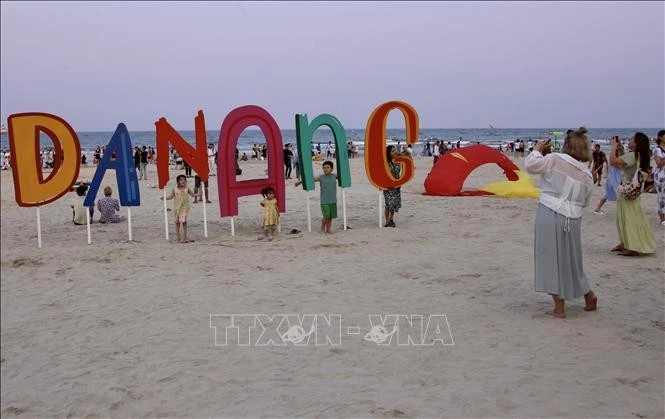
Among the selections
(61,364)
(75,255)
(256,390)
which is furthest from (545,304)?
(75,255)

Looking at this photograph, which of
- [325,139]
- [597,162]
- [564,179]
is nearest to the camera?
[564,179]

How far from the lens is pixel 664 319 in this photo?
20.3 feet

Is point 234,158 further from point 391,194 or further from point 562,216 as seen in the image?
point 562,216

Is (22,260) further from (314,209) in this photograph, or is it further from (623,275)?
(314,209)

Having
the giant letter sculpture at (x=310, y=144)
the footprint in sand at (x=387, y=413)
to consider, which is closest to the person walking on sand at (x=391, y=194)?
the giant letter sculpture at (x=310, y=144)

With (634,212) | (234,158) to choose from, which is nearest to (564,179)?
(634,212)

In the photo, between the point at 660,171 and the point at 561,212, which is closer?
the point at 561,212

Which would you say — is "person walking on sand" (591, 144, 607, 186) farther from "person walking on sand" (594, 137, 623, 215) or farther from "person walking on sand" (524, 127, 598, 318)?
"person walking on sand" (524, 127, 598, 318)

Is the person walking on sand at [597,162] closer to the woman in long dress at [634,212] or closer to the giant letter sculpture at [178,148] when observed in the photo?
the woman in long dress at [634,212]

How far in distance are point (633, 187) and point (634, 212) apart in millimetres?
505

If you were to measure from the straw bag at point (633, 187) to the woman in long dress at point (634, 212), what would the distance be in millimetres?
54

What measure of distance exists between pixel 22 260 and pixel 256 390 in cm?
279

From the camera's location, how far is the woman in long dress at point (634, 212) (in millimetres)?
8531

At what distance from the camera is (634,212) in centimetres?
873
